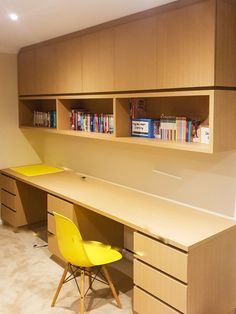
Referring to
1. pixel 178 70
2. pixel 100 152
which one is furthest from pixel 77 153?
pixel 178 70

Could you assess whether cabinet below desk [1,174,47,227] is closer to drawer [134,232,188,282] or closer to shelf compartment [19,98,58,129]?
shelf compartment [19,98,58,129]

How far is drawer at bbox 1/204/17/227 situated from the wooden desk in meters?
1.74

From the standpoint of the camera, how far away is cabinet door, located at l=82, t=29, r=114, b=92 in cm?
308

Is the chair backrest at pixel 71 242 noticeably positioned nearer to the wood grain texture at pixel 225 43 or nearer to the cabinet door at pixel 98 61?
the cabinet door at pixel 98 61

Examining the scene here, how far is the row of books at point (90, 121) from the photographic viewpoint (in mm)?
3414

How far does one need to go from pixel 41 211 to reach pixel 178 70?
275cm

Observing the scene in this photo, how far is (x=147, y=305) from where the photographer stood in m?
2.44

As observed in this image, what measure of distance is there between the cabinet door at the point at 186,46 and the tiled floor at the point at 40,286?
178 centimetres

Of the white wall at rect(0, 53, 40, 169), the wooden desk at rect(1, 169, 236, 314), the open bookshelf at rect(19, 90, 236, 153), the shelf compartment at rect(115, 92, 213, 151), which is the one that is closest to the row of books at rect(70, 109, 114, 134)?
the open bookshelf at rect(19, 90, 236, 153)

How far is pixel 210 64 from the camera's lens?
90.0 inches

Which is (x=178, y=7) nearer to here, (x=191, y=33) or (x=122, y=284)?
(x=191, y=33)

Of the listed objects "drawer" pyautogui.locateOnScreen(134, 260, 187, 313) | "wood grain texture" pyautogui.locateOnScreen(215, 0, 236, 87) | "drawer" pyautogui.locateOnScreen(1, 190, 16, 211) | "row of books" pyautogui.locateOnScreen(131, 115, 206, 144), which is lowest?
"drawer" pyautogui.locateOnScreen(134, 260, 187, 313)

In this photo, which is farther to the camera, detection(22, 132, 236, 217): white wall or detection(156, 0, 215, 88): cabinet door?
detection(22, 132, 236, 217): white wall

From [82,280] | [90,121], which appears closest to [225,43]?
[90,121]
